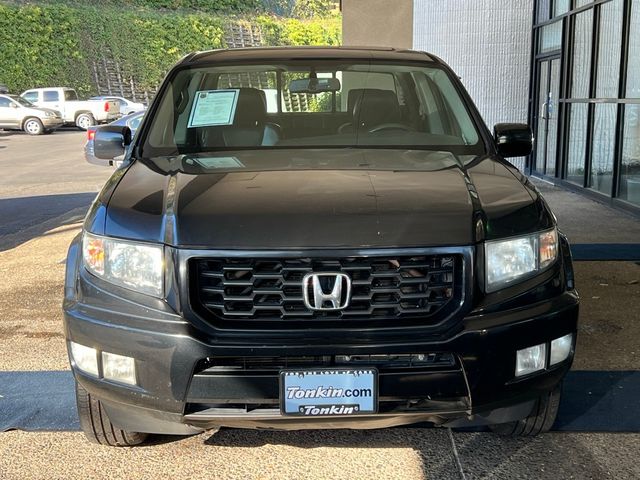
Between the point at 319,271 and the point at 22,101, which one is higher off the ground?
the point at 22,101

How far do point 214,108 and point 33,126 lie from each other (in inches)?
1007

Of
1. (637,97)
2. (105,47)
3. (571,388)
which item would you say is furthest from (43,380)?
(105,47)

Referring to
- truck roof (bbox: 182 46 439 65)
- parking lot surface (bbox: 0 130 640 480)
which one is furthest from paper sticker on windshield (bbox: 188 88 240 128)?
parking lot surface (bbox: 0 130 640 480)

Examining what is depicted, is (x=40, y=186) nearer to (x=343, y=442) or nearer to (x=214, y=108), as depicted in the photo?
(x=214, y=108)

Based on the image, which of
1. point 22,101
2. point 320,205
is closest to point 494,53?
point 320,205

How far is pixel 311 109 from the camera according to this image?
431 cm

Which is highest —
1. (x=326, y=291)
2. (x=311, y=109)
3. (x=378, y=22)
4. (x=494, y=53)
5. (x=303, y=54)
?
(x=378, y=22)

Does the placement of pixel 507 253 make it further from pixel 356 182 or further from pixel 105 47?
pixel 105 47

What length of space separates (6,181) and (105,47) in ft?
79.6

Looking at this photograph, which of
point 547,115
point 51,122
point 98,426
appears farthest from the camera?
point 51,122

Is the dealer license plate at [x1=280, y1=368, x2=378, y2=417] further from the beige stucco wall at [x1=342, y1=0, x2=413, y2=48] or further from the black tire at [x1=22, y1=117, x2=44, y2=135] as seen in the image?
the black tire at [x1=22, y1=117, x2=44, y2=135]

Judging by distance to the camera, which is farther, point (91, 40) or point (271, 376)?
point (91, 40)

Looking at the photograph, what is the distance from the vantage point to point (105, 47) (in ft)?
117

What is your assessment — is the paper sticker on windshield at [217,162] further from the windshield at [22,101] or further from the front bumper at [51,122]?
the windshield at [22,101]
